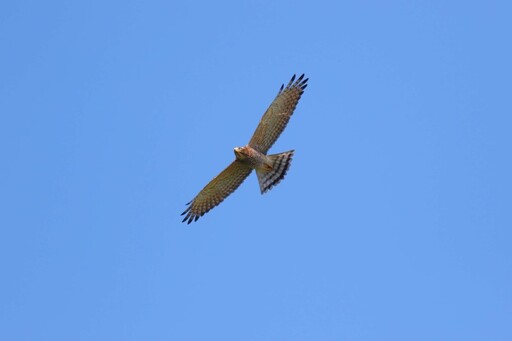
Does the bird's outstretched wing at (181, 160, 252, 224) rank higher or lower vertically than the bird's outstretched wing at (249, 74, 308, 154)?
lower

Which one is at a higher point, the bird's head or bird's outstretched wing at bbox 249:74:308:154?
bird's outstretched wing at bbox 249:74:308:154

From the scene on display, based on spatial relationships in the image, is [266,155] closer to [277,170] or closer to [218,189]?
[277,170]

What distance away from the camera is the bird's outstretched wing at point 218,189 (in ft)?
75.5

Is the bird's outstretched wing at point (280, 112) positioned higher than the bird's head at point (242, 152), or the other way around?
the bird's outstretched wing at point (280, 112)

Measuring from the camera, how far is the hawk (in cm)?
2239

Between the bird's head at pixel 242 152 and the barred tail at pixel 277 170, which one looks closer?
the bird's head at pixel 242 152

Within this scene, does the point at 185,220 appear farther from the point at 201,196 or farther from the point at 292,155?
the point at 292,155

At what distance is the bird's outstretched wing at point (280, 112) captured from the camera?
22328 millimetres

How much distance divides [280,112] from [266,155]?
89 cm

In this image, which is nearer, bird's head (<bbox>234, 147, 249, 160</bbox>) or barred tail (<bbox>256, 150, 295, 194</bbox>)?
bird's head (<bbox>234, 147, 249, 160</bbox>)

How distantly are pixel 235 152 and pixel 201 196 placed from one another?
4.76 feet

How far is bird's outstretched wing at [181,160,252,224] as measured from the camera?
2302 cm

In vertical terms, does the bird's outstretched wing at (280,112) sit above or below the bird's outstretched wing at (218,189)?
above

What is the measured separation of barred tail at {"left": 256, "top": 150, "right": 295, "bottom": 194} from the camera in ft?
74.4
